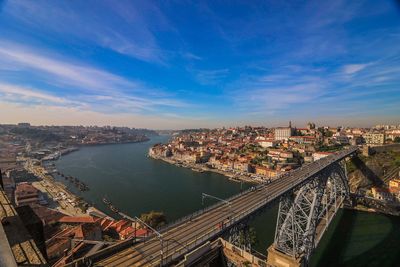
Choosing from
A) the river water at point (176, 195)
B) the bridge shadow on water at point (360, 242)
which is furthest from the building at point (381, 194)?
the river water at point (176, 195)

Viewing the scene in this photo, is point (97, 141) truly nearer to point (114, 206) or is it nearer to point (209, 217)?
point (114, 206)

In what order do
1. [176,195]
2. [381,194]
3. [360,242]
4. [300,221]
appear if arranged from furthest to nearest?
[176,195] < [381,194] < [360,242] < [300,221]

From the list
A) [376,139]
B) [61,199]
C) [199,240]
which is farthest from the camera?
[376,139]

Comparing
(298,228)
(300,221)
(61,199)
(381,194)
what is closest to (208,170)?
(61,199)

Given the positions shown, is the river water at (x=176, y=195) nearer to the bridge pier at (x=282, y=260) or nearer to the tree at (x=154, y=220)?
the bridge pier at (x=282, y=260)

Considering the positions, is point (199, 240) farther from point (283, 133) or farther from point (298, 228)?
point (283, 133)

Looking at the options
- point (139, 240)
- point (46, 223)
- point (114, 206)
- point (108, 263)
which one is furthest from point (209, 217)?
point (114, 206)

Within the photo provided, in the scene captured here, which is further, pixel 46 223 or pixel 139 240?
A: pixel 46 223

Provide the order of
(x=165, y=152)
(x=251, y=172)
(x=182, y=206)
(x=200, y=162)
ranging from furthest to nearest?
(x=165, y=152) → (x=200, y=162) → (x=251, y=172) → (x=182, y=206)

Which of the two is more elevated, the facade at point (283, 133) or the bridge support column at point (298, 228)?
the facade at point (283, 133)
